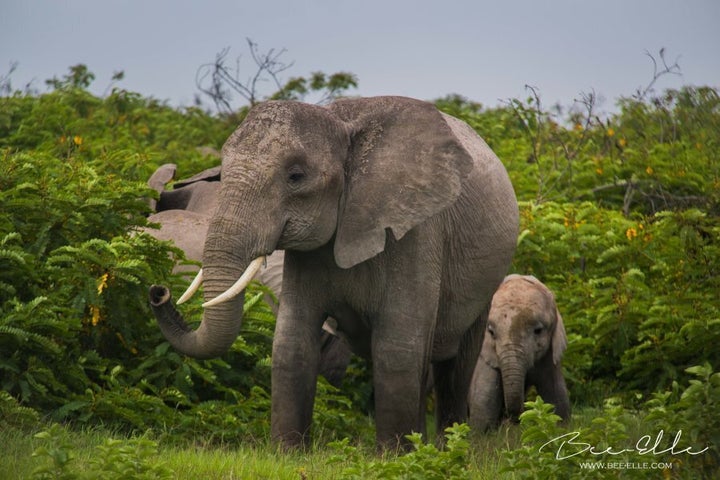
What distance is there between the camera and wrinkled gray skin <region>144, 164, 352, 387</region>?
1120 cm

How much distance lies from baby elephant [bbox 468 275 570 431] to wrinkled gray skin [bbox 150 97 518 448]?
5.78 ft

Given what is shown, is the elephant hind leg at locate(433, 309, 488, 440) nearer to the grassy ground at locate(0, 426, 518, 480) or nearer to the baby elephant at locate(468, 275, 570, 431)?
the baby elephant at locate(468, 275, 570, 431)

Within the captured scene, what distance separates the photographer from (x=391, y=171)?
816 cm

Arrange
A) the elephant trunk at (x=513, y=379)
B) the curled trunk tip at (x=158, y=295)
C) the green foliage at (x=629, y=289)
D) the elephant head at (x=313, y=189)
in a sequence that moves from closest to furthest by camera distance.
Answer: the elephant head at (x=313, y=189) → the curled trunk tip at (x=158, y=295) → the elephant trunk at (x=513, y=379) → the green foliage at (x=629, y=289)

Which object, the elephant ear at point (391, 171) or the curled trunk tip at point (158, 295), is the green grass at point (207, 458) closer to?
the curled trunk tip at point (158, 295)

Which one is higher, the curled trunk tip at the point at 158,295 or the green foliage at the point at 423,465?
the curled trunk tip at the point at 158,295

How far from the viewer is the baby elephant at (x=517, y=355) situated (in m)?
10.5

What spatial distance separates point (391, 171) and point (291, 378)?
141 cm

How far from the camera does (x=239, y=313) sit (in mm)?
7590

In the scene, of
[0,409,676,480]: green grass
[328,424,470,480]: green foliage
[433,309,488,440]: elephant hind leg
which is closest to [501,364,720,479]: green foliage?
[328,424,470,480]: green foliage

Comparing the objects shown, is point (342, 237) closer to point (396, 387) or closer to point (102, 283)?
point (396, 387)

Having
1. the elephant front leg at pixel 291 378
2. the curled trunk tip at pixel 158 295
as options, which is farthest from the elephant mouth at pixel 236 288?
the elephant front leg at pixel 291 378

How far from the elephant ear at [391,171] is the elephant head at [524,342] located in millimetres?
2526

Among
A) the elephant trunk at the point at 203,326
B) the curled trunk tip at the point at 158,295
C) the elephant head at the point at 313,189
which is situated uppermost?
the elephant head at the point at 313,189
